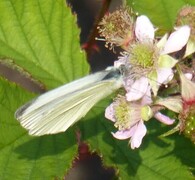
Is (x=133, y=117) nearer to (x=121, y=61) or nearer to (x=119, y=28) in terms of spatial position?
(x=121, y=61)

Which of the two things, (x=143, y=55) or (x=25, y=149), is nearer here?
(x=143, y=55)

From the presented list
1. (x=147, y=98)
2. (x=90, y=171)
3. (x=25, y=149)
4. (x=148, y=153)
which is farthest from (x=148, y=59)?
(x=90, y=171)

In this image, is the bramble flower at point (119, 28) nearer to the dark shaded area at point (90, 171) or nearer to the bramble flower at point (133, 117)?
the bramble flower at point (133, 117)

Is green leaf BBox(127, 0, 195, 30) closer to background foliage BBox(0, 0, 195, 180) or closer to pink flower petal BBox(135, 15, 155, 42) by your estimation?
background foliage BBox(0, 0, 195, 180)

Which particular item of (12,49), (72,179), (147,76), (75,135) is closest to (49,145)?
(75,135)

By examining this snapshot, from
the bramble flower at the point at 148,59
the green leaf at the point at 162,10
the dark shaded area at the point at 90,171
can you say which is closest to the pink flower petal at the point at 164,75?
the bramble flower at the point at 148,59

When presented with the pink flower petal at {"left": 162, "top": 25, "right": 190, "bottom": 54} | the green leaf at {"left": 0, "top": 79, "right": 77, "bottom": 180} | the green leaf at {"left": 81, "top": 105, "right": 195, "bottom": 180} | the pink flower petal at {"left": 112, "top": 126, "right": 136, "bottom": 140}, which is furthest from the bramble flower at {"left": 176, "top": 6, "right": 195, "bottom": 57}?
the green leaf at {"left": 0, "top": 79, "right": 77, "bottom": 180}

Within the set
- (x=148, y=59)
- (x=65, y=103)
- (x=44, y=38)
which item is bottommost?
(x=44, y=38)
